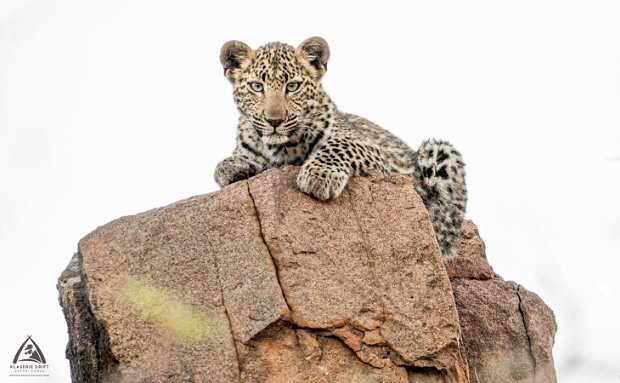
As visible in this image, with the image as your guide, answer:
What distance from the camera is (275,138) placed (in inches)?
472

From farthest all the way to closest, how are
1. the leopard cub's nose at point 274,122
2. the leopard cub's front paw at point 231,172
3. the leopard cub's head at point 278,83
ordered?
1. the leopard cub's front paw at point 231,172
2. the leopard cub's head at point 278,83
3. the leopard cub's nose at point 274,122

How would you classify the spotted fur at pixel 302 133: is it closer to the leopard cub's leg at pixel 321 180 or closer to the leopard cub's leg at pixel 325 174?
the leopard cub's leg at pixel 325 174

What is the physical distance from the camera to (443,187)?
44.1 feet

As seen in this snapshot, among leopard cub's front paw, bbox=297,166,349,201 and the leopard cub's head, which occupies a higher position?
the leopard cub's head

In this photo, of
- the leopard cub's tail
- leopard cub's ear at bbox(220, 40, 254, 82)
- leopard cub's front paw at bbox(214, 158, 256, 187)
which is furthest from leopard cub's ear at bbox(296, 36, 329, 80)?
the leopard cub's tail

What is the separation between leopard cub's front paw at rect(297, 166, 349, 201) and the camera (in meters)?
10.8

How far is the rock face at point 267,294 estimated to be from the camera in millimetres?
10000

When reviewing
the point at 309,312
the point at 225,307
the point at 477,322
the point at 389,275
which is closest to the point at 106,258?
the point at 225,307

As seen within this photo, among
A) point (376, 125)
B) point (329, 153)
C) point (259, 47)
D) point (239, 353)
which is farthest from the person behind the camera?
point (376, 125)

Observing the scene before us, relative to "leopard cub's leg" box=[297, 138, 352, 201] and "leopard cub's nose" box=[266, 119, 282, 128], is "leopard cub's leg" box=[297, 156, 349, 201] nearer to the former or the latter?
"leopard cub's leg" box=[297, 138, 352, 201]

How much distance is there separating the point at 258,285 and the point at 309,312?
21.8 inches

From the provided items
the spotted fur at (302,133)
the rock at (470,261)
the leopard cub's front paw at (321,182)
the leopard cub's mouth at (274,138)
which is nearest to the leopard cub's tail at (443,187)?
the spotted fur at (302,133)

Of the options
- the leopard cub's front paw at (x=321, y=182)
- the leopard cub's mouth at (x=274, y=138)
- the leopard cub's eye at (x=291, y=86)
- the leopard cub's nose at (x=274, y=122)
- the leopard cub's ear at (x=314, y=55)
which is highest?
the leopard cub's ear at (x=314, y=55)

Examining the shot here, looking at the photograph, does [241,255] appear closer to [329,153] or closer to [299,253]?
[299,253]
